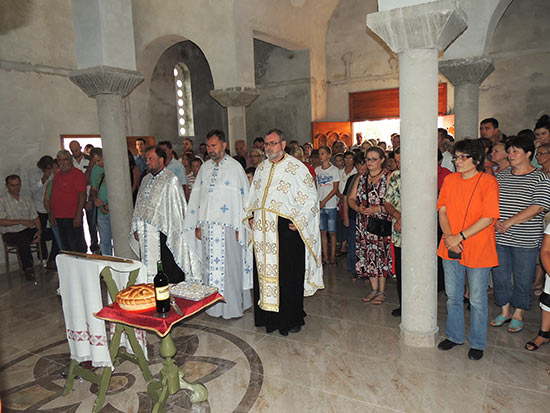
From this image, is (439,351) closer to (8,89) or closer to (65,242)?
(65,242)

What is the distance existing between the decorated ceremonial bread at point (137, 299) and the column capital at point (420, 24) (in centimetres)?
295

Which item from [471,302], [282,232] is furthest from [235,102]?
[471,302]

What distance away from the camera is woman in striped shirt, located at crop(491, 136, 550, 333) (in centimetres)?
403

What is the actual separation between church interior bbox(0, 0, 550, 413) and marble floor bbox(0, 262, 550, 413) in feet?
0.06

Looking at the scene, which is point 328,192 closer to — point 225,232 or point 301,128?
point 225,232

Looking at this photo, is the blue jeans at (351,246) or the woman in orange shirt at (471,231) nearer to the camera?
the woman in orange shirt at (471,231)

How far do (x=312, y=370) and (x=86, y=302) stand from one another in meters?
2.01

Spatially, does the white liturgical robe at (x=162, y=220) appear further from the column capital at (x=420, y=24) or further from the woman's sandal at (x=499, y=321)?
Result: the woman's sandal at (x=499, y=321)

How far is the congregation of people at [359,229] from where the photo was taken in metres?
3.74

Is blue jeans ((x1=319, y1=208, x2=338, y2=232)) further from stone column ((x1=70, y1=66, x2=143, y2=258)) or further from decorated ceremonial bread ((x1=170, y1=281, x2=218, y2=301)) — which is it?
decorated ceremonial bread ((x1=170, y1=281, x2=218, y2=301))

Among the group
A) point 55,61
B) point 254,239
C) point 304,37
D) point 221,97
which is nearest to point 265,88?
point 304,37

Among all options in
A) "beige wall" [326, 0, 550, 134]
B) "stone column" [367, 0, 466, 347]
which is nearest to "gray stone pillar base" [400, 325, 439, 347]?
"stone column" [367, 0, 466, 347]

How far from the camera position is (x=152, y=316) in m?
2.91

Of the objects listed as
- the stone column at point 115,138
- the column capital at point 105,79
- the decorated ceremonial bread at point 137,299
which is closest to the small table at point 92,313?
the decorated ceremonial bread at point 137,299
